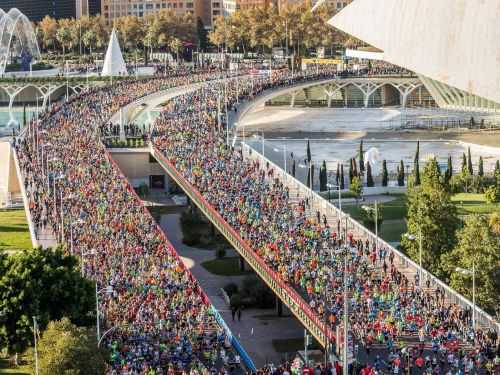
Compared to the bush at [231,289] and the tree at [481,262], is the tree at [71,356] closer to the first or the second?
the tree at [481,262]

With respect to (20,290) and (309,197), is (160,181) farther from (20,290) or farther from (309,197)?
(20,290)

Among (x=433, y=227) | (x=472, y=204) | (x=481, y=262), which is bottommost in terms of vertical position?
(x=472, y=204)

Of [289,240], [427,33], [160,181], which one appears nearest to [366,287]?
[289,240]

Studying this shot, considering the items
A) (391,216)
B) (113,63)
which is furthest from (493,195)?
(113,63)

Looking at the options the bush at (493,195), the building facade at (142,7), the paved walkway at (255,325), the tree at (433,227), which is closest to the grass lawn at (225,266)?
the paved walkway at (255,325)

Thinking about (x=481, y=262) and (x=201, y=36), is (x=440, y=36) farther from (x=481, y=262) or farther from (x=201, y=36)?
(x=201, y=36)

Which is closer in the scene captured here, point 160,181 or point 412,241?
point 412,241

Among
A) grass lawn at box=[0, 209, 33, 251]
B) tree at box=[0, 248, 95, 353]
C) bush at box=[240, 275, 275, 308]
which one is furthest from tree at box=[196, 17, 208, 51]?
tree at box=[0, 248, 95, 353]
